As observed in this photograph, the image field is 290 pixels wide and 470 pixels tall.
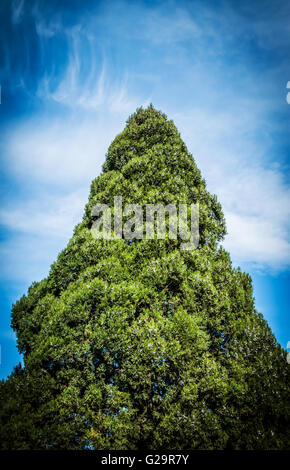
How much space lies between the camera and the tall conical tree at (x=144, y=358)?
5.12 meters

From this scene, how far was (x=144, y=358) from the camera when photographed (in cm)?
546

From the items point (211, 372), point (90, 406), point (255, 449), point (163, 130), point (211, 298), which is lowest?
point (255, 449)

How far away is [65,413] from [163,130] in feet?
39.4

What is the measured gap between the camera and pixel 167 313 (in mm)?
6723

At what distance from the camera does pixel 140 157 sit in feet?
32.2

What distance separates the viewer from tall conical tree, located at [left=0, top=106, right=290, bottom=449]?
16.8 feet

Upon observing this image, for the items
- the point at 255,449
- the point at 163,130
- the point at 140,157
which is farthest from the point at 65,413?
the point at 163,130

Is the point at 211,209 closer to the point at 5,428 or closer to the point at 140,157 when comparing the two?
the point at 140,157

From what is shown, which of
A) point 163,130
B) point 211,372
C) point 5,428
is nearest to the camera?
point 5,428

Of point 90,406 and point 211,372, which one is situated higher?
point 211,372

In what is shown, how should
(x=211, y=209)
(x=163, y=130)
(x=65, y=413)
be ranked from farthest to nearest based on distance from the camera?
(x=163, y=130) → (x=211, y=209) → (x=65, y=413)
